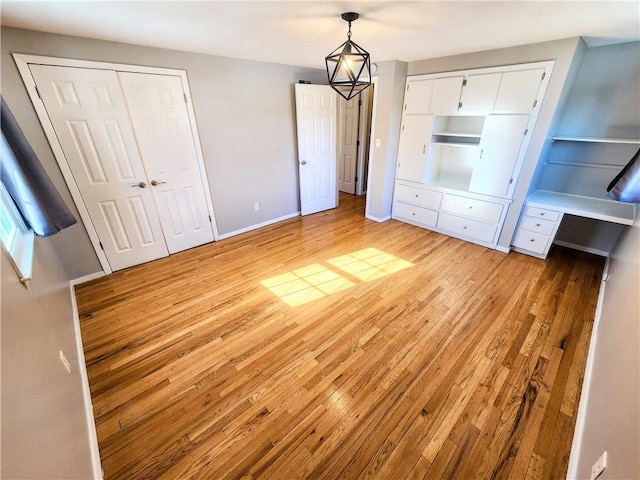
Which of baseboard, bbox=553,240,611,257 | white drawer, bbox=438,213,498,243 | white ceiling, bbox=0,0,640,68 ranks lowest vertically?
baseboard, bbox=553,240,611,257

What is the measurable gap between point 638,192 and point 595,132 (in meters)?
1.24

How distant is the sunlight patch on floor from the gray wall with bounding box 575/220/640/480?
1.68 metres

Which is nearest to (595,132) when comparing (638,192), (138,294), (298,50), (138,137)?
(638,192)

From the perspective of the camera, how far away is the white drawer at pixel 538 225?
2914mm

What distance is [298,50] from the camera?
2.79 meters

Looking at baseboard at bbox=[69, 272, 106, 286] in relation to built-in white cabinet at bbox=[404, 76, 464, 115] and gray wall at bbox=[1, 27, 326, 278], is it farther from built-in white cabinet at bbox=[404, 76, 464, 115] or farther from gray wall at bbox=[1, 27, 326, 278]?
built-in white cabinet at bbox=[404, 76, 464, 115]

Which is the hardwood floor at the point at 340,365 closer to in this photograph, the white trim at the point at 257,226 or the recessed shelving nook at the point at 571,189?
the recessed shelving nook at the point at 571,189

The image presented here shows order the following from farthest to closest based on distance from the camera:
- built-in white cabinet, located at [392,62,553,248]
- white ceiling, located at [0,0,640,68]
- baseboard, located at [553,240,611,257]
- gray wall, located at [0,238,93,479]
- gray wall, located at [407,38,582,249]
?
baseboard, located at [553,240,611,257], built-in white cabinet, located at [392,62,553,248], gray wall, located at [407,38,582,249], white ceiling, located at [0,0,640,68], gray wall, located at [0,238,93,479]

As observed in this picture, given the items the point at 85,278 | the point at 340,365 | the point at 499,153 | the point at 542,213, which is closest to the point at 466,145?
the point at 499,153

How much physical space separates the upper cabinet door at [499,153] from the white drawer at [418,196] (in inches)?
21.9

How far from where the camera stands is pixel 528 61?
8.58 feet

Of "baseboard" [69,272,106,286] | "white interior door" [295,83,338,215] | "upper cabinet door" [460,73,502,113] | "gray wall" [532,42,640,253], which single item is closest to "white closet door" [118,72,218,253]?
"baseboard" [69,272,106,286]

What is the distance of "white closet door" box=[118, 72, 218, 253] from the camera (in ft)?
8.84

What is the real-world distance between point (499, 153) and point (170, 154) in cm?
383
